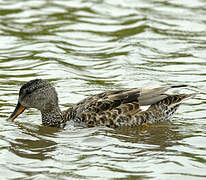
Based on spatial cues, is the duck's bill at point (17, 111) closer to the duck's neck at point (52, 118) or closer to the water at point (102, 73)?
the water at point (102, 73)

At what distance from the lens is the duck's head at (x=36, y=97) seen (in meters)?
9.42

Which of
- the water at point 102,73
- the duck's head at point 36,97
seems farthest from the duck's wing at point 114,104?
the duck's head at point 36,97

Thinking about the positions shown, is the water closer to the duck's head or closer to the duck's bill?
the duck's bill

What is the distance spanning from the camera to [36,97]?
31.1 feet

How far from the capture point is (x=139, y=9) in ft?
55.4

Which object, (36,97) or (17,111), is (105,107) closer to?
(36,97)

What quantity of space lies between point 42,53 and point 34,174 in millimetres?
6778

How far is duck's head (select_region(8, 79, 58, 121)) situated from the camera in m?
9.42

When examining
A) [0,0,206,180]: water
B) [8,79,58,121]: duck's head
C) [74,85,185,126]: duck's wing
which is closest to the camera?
[0,0,206,180]: water

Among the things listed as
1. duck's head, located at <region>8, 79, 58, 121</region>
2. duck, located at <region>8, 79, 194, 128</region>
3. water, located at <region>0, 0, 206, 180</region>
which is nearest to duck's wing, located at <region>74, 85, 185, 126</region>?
duck, located at <region>8, 79, 194, 128</region>

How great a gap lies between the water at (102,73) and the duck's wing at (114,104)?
22cm

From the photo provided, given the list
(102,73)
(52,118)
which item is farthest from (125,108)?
(102,73)

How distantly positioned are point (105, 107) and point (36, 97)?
1.17 meters

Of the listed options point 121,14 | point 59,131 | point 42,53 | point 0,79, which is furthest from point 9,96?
point 121,14
